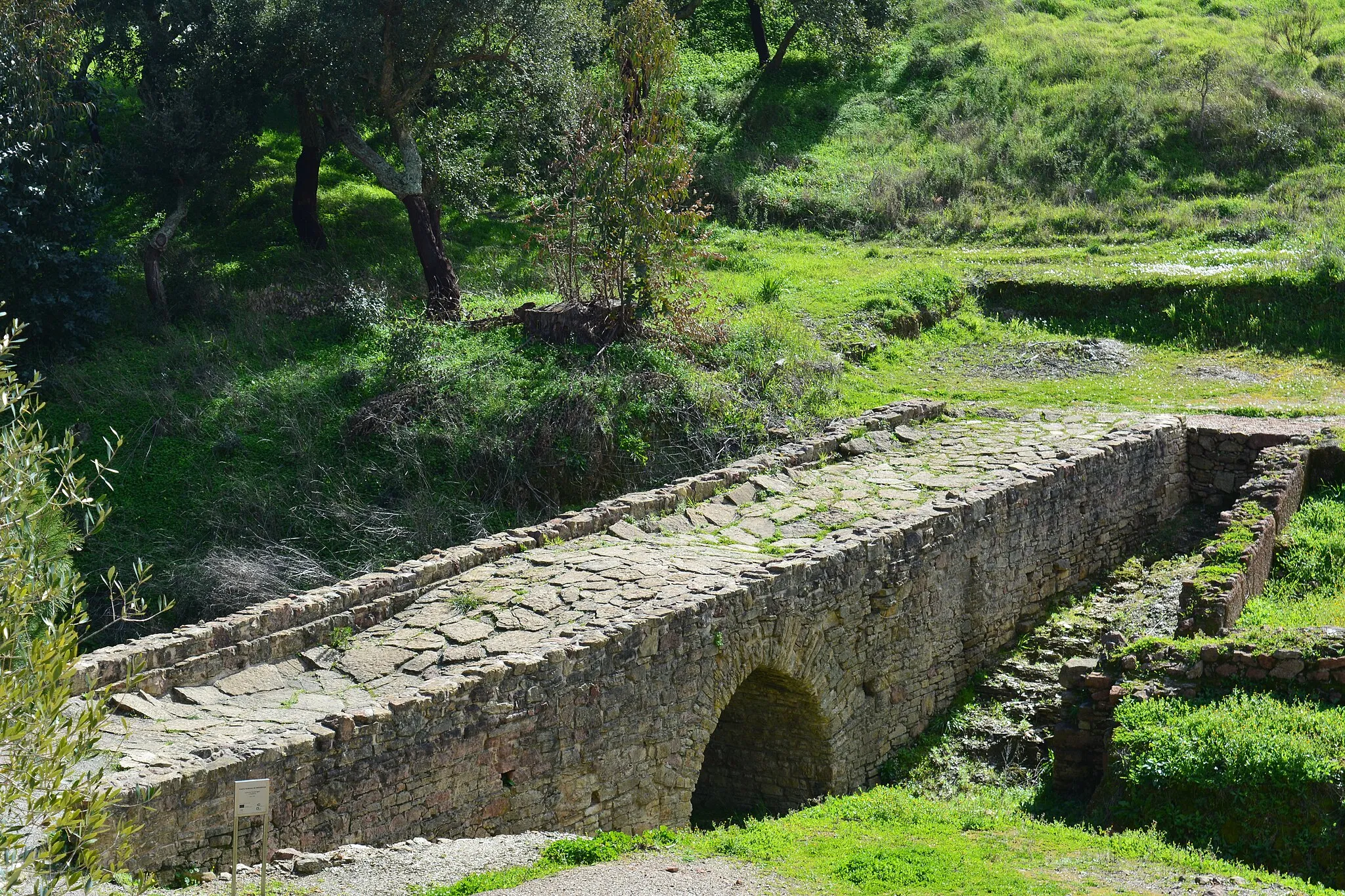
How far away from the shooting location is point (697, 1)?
1353 inches

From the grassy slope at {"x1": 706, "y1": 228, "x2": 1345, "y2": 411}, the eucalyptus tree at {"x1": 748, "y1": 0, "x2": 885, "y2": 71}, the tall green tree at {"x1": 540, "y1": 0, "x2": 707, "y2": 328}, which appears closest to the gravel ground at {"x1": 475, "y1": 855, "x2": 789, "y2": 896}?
the grassy slope at {"x1": 706, "y1": 228, "x2": 1345, "y2": 411}

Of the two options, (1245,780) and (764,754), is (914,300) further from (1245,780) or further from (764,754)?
(1245,780)

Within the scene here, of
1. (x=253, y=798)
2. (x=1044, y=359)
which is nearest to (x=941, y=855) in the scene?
(x=253, y=798)

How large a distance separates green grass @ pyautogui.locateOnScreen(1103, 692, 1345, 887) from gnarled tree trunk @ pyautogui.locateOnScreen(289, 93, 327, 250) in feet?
55.2

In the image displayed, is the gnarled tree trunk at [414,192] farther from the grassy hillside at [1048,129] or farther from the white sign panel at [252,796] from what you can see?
the white sign panel at [252,796]

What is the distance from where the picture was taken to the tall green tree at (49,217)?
18.2 metres

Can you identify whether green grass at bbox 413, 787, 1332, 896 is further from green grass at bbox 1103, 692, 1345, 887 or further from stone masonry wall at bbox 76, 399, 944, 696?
stone masonry wall at bbox 76, 399, 944, 696

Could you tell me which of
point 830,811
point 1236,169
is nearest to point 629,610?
point 830,811

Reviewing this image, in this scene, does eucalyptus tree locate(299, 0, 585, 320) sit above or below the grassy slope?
above

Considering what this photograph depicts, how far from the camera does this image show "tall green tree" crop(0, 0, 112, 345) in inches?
716

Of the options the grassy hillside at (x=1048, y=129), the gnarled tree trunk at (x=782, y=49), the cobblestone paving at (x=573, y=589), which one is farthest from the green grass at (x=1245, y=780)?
the gnarled tree trunk at (x=782, y=49)

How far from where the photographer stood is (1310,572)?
13.8 metres

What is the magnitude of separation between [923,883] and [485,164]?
20.1m

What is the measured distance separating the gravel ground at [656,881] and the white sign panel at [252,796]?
1.33 metres
